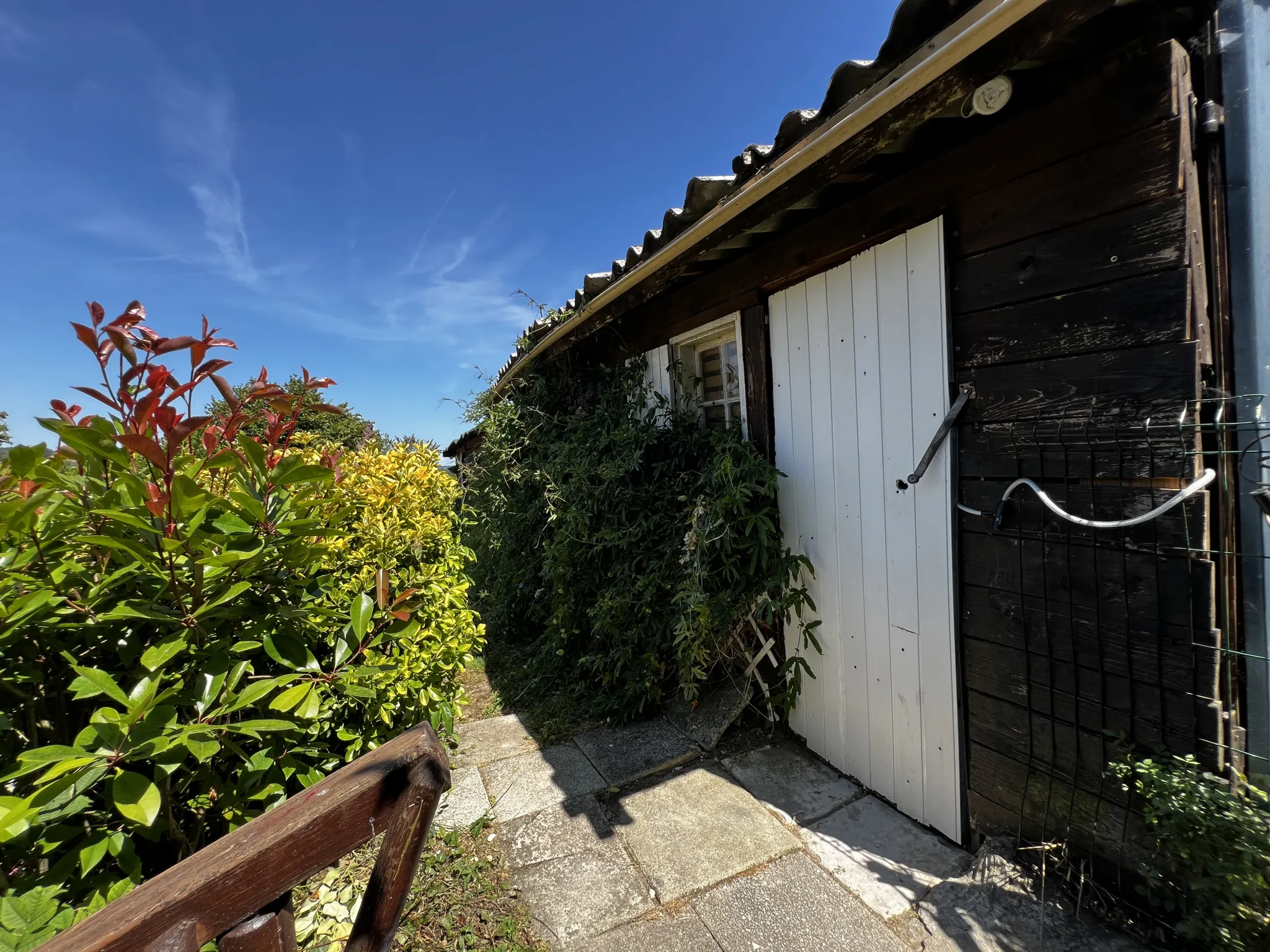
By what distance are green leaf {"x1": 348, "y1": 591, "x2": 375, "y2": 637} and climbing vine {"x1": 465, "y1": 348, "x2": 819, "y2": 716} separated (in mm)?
1577

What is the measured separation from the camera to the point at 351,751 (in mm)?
1854

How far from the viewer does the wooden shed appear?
4.70ft

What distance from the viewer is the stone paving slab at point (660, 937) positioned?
1.79 meters

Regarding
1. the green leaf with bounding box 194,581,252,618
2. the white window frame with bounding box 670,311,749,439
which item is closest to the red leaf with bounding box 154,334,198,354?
the green leaf with bounding box 194,581,252,618

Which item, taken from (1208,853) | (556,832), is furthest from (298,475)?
(1208,853)

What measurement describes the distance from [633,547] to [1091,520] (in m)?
2.21

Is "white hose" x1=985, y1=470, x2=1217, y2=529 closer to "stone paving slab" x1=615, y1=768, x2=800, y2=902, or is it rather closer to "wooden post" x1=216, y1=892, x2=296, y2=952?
"stone paving slab" x1=615, y1=768, x2=800, y2=902

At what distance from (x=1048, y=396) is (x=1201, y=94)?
87 centimetres

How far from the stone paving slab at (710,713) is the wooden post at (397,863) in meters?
2.47

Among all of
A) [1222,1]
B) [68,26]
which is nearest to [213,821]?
[1222,1]

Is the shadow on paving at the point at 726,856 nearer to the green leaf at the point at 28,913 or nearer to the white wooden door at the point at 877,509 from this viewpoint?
the white wooden door at the point at 877,509

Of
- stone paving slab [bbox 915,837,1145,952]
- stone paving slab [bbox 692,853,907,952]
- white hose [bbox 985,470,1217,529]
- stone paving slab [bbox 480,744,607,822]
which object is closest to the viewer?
white hose [bbox 985,470,1217,529]

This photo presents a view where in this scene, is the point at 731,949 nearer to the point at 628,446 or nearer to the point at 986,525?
the point at 986,525

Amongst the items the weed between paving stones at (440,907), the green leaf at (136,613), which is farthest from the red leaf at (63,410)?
the weed between paving stones at (440,907)
